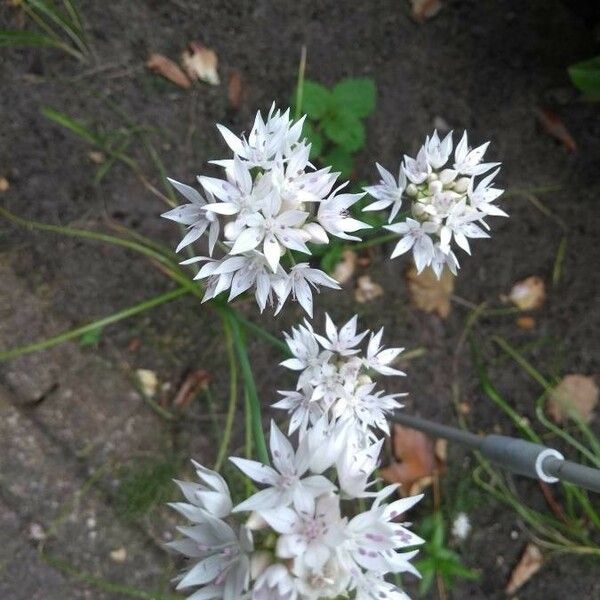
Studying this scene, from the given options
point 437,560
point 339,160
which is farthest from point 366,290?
point 437,560

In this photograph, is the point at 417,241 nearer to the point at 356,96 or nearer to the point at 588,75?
the point at 356,96

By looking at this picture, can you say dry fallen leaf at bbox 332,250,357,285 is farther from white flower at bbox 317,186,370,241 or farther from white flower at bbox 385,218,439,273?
white flower at bbox 317,186,370,241

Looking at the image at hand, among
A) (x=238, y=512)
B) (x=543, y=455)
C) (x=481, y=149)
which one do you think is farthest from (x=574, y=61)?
(x=238, y=512)

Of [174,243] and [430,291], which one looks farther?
[430,291]

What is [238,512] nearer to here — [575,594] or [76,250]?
[76,250]

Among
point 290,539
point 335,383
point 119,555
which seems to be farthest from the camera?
point 119,555

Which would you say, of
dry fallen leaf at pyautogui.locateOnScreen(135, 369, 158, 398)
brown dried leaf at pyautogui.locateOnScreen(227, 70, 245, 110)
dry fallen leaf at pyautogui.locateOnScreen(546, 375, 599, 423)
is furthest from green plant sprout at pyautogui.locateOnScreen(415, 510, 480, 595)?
brown dried leaf at pyautogui.locateOnScreen(227, 70, 245, 110)
